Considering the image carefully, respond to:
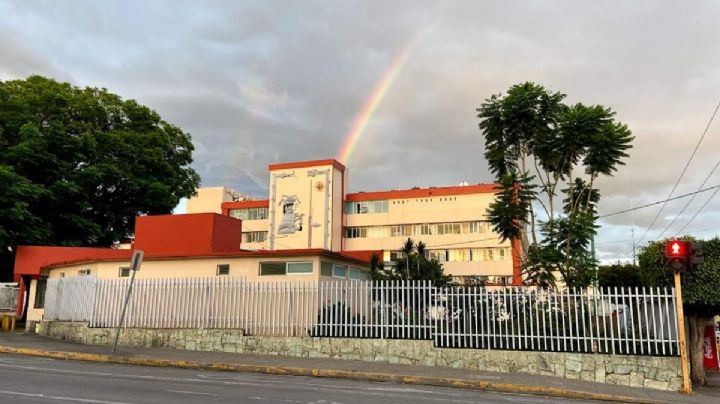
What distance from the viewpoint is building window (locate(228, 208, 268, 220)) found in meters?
65.2

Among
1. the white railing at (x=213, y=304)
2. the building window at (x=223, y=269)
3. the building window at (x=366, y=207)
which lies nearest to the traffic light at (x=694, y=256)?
the white railing at (x=213, y=304)

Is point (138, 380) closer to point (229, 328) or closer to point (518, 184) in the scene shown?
point (229, 328)

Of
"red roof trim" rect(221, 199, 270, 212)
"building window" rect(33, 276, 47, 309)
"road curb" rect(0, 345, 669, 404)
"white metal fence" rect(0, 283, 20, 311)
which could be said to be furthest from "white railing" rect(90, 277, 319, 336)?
"red roof trim" rect(221, 199, 270, 212)

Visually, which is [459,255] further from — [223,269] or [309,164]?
[223,269]

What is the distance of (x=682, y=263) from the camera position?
1153 centimetres

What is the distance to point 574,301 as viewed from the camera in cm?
1338

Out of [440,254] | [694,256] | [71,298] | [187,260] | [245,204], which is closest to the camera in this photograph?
[694,256]

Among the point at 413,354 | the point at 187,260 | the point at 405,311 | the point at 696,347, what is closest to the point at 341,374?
the point at 413,354

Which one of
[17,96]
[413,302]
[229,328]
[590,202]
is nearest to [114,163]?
[17,96]

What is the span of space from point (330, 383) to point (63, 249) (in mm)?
19892

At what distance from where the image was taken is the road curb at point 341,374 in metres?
11.1

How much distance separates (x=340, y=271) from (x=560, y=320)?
8.50 meters

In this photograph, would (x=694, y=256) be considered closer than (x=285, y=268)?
Yes

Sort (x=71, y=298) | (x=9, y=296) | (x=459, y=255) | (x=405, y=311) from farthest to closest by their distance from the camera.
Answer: (x=459, y=255) < (x=9, y=296) < (x=71, y=298) < (x=405, y=311)
